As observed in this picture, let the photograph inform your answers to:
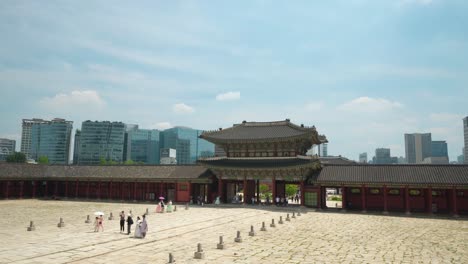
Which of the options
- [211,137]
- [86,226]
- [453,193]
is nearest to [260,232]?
[86,226]

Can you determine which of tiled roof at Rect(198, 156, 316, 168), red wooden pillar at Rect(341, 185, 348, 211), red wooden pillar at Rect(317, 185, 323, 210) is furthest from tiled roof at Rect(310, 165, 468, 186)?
tiled roof at Rect(198, 156, 316, 168)

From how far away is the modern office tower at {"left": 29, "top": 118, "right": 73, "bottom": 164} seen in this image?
184325 millimetres

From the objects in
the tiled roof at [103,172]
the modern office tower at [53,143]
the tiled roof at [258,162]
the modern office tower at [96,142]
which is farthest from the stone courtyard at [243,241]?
the modern office tower at [53,143]

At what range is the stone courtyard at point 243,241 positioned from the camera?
18.6m

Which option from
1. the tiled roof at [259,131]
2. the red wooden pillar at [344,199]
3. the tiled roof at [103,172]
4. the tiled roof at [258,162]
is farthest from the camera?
the tiled roof at [103,172]

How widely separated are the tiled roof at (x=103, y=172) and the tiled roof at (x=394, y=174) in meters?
18.8

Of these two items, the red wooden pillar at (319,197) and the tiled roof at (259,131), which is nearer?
the red wooden pillar at (319,197)

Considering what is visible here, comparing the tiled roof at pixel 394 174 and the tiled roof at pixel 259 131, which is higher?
the tiled roof at pixel 259 131

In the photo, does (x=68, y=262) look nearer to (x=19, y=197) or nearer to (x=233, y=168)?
(x=233, y=168)

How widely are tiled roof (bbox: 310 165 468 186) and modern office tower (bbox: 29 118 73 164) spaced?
168m

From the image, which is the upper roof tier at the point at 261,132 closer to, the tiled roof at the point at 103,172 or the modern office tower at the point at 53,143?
the tiled roof at the point at 103,172

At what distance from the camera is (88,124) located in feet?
589

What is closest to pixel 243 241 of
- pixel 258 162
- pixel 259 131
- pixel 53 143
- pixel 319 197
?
pixel 319 197

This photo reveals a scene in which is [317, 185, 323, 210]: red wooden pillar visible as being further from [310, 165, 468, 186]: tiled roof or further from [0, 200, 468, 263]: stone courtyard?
[0, 200, 468, 263]: stone courtyard
